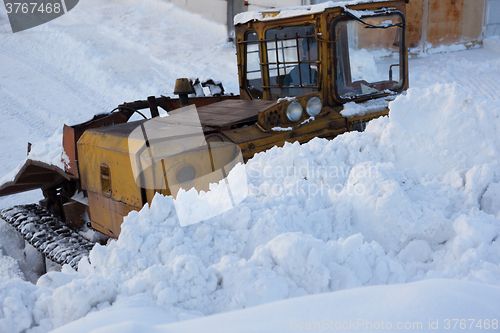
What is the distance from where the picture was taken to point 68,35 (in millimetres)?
14422

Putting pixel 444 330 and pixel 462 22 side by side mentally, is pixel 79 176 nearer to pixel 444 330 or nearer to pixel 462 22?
pixel 444 330

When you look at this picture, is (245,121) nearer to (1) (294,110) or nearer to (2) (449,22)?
(1) (294,110)

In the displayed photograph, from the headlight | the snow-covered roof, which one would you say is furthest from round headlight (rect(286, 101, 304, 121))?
the headlight

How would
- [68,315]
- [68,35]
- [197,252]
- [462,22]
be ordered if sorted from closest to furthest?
[68,315] < [197,252] < [462,22] < [68,35]

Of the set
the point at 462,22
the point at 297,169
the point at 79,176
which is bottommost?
the point at 462,22

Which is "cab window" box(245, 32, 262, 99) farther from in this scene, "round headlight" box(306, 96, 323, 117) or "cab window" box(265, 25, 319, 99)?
"round headlight" box(306, 96, 323, 117)

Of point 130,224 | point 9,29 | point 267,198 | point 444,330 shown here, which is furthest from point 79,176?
point 9,29

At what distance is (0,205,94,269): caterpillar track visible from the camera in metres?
3.96

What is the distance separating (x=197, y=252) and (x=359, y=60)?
2850 millimetres

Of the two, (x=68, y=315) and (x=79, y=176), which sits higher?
(x=68, y=315)

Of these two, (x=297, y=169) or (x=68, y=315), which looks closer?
(x=68, y=315)

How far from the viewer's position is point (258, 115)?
13.1 feet

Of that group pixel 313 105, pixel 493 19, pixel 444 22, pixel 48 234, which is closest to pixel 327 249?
pixel 313 105

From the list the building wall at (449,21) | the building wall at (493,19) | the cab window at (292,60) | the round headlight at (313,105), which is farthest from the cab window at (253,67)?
the building wall at (493,19)
